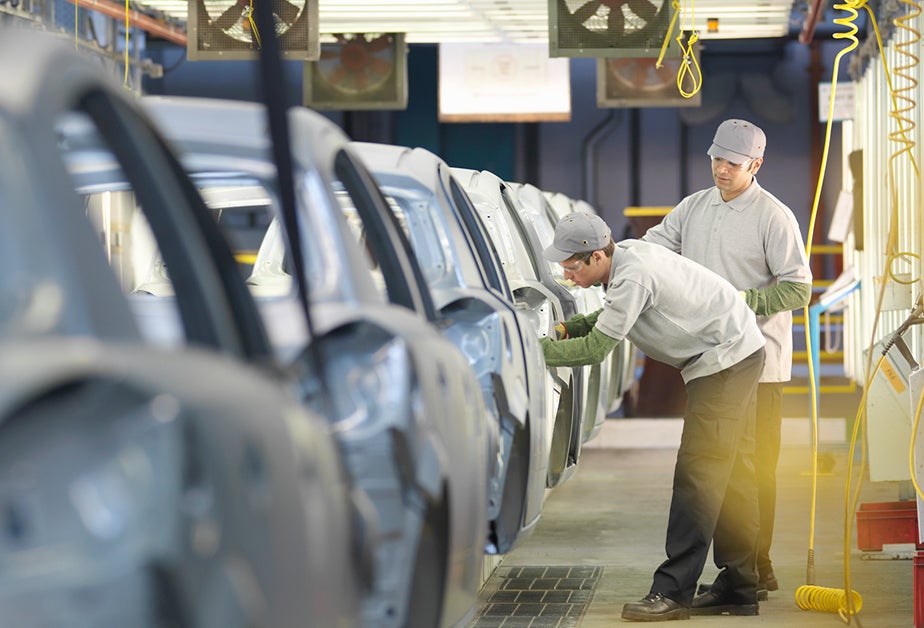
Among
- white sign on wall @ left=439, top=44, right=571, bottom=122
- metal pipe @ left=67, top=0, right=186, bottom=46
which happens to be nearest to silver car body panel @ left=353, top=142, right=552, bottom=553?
metal pipe @ left=67, top=0, right=186, bottom=46

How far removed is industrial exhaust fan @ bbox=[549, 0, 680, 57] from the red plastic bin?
5154mm

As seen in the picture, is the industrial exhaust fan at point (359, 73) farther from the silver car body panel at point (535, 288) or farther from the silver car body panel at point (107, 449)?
the silver car body panel at point (107, 449)

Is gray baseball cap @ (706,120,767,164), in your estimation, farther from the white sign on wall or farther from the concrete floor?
the white sign on wall

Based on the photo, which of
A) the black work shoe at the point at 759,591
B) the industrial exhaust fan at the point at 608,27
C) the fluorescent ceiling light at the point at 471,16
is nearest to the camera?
the black work shoe at the point at 759,591

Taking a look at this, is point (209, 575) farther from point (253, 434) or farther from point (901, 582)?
point (901, 582)

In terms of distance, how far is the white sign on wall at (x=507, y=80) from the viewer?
1762cm

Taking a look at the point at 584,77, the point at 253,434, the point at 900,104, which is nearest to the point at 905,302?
the point at 900,104

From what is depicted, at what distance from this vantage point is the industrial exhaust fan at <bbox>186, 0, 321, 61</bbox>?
10.8m

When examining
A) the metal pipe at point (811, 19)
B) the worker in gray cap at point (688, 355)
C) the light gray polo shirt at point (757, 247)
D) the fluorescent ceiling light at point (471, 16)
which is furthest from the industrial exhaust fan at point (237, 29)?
the worker in gray cap at point (688, 355)

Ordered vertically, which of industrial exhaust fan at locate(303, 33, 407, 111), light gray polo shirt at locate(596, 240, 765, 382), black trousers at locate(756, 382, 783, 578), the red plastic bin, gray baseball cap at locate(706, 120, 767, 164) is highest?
industrial exhaust fan at locate(303, 33, 407, 111)

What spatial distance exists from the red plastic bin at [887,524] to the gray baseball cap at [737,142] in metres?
1.68

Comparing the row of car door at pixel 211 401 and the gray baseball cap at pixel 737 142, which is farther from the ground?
the gray baseball cap at pixel 737 142

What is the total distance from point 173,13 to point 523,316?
10133 mm

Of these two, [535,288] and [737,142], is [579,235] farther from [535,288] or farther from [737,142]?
[535,288]
